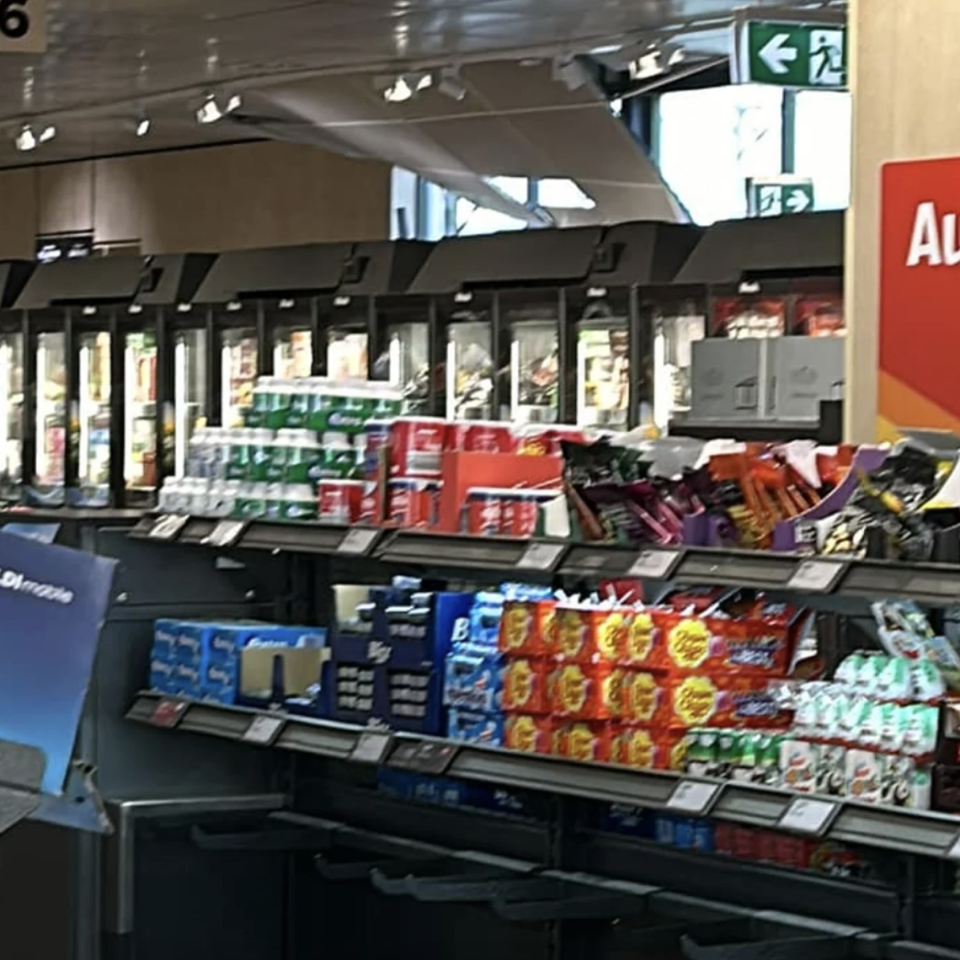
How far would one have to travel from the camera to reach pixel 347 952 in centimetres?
514

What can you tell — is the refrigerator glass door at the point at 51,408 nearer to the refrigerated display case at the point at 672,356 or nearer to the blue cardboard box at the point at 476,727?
the refrigerated display case at the point at 672,356

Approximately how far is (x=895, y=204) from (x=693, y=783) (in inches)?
49.0

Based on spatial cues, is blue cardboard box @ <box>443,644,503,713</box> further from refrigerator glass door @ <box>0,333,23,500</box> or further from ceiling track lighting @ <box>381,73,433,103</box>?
refrigerator glass door @ <box>0,333,23,500</box>

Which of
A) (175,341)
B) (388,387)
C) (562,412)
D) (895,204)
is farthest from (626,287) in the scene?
(895,204)

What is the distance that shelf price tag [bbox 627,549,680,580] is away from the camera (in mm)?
3760

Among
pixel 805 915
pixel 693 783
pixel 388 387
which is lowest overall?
pixel 805 915

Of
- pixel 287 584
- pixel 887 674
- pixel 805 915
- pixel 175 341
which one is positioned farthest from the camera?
pixel 175 341

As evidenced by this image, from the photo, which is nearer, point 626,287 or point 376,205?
point 626,287

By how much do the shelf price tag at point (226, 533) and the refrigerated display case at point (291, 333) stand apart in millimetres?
5814

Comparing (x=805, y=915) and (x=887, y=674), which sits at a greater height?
(x=887, y=674)

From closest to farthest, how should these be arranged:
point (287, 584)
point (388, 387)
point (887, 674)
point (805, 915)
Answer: point (887, 674) < point (805, 915) < point (388, 387) < point (287, 584)

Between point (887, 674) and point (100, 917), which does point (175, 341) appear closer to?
point (100, 917)

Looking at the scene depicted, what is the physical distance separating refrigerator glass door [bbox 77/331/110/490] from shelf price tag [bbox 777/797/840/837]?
9374mm

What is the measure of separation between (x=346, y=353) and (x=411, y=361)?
0.37 metres
